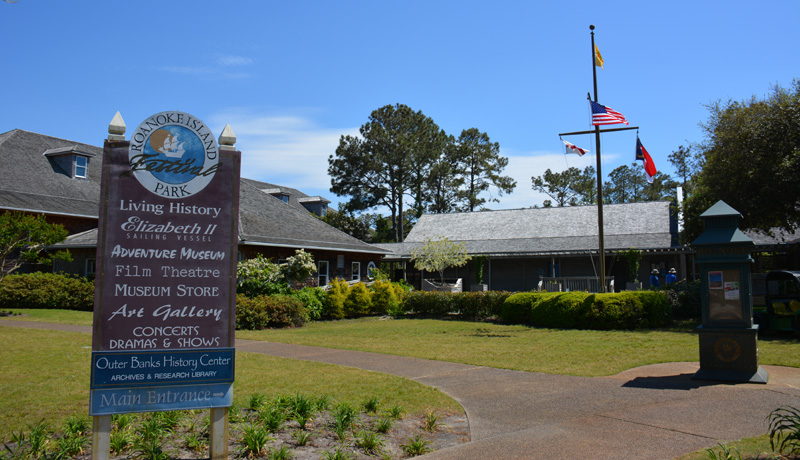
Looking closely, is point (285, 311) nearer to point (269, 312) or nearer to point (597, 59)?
point (269, 312)

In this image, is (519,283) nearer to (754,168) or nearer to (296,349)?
(754,168)

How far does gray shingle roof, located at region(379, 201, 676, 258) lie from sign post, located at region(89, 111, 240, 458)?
27096 millimetres

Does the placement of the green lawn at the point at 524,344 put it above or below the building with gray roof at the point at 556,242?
below

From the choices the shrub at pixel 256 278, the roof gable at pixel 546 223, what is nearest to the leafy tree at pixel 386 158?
the roof gable at pixel 546 223

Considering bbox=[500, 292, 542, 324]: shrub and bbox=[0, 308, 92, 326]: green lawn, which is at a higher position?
bbox=[500, 292, 542, 324]: shrub

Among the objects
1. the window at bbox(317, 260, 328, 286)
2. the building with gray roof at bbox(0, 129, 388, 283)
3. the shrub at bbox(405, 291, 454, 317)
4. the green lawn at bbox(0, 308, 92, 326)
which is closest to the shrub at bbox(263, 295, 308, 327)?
the building with gray roof at bbox(0, 129, 388, 283)

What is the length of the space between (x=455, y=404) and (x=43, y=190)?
27.7 metres

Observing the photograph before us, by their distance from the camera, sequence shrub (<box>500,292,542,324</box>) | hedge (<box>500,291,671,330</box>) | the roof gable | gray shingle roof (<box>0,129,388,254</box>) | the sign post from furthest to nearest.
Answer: the roof gable, gray shingle roof (<box>0,129,388,254</box>), shrub (<box>500,292,542,324</box>), hedge (<box>500,291,671,330</box>), the sign post

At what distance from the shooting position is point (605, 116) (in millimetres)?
18297

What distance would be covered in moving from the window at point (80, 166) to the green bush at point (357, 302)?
58.1 feet

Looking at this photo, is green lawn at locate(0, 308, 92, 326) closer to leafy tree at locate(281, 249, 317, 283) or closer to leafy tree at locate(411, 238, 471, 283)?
leafy tree at locate(281, 249, 317, 283)

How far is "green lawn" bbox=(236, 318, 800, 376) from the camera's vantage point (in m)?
10.8

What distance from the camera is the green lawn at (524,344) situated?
423 inches

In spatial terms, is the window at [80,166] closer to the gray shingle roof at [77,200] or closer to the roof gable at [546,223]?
the gray shingle roof at [77,200]
